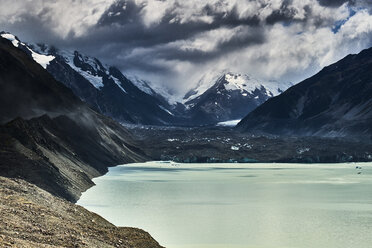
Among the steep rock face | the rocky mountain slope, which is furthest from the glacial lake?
the rocky mountain slope

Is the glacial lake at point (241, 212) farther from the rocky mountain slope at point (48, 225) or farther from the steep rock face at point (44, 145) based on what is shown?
the rocky mountain slope at point (48, 225)

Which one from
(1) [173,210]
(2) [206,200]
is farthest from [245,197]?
(1) [173,210]

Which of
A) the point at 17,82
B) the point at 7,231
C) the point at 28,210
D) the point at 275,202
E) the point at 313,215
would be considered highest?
the point at 17,82

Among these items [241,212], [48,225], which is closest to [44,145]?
[241,212]

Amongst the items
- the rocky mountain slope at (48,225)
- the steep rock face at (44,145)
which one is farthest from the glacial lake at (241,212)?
the rocky mountain slope at (48,225)

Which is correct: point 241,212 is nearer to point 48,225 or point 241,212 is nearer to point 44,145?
point 48,225

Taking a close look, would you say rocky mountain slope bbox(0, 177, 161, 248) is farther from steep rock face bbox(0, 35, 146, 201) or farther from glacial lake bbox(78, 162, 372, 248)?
steep rock face bbox(0, 35, 146, 201)

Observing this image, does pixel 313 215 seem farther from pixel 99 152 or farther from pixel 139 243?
pixel 99 152

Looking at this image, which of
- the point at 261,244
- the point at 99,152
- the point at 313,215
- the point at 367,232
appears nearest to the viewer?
the point at 261,244
